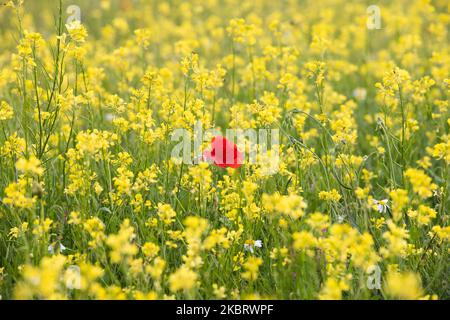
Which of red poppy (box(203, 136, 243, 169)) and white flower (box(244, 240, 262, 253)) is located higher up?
red poppy (box(203, 136, 243, 169))

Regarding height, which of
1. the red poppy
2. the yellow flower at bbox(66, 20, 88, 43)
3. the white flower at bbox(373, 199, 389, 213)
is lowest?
the white flower at bbox(373, 199, 389, 213)

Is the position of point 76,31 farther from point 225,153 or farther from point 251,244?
point 251,244

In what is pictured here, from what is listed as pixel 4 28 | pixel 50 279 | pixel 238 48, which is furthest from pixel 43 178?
pixel 4 28

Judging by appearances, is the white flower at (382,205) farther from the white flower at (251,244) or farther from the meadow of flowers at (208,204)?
the white flower at (251,244)

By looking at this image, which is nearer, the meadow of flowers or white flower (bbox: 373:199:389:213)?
the meadow of flowers

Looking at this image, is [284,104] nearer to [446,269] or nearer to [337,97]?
[337,97]

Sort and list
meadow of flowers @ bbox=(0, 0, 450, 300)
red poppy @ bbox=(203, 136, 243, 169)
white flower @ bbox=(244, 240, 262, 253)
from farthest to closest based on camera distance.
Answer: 1. red poppy @ bbox=(203, 136, 243, 169)
2. white flower @ bbox=(244, 240, 262, 253)
3. meadow of flowers @ bbox=(0, 0, 450, 300)

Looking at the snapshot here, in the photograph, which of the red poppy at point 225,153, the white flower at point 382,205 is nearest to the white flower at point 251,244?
the red poppy at point 225,153

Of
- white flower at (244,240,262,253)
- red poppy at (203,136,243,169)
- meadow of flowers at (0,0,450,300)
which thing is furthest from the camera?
red poppy at (203,136,243,169)

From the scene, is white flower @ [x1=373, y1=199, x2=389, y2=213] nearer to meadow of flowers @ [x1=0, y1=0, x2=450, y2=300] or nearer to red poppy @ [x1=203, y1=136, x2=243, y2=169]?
meadow of flowers @ [x1=0, y1=0, x2=450, y2=300]

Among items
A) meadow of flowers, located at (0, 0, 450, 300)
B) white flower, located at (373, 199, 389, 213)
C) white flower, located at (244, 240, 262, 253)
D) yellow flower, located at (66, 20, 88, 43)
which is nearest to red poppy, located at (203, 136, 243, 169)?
meadow of flowers, located at (0, 0, 450, 300)

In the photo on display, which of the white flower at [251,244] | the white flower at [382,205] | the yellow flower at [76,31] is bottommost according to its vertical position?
the white flower at [251,244]

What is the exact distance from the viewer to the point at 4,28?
7398 mm
